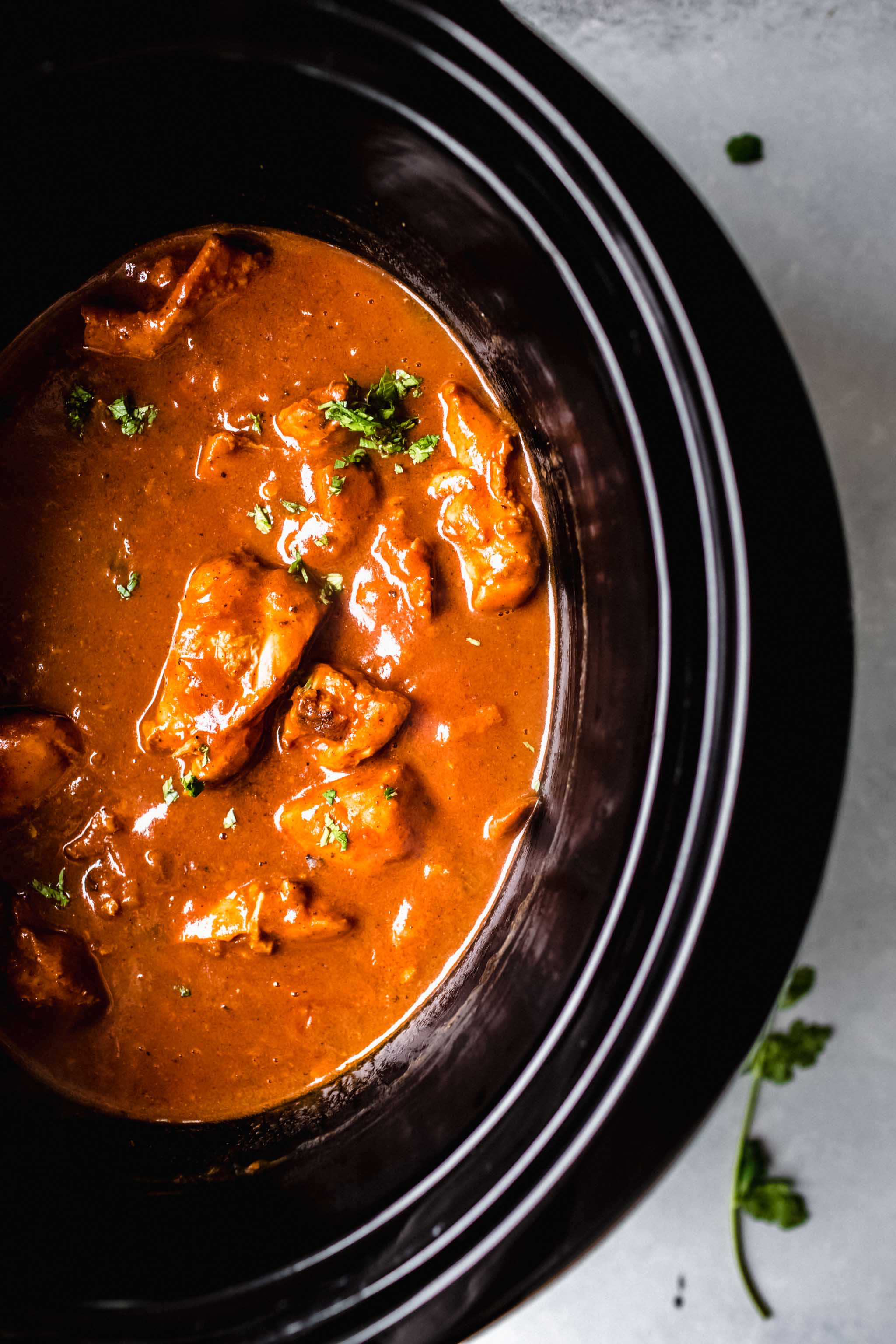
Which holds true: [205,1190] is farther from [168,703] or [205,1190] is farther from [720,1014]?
[720,1014]

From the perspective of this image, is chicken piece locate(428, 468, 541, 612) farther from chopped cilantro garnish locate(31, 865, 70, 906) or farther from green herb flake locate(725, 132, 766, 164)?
chopped cilantro garnish locate(31, 865, 70, 906)

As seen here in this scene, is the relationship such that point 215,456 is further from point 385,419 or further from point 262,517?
point 385,419

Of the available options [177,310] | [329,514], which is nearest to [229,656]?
[329,514]

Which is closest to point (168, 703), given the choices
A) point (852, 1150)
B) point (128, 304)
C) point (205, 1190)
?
point (128, 304)

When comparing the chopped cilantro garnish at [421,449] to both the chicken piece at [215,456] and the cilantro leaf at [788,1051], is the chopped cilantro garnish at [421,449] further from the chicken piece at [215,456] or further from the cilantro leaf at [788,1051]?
the cilantro leaf at [788,1051]

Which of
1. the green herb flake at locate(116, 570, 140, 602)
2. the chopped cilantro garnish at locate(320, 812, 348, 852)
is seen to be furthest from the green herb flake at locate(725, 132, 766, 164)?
the chopped cilantro garnish at locate(320, 812, 348, 852)

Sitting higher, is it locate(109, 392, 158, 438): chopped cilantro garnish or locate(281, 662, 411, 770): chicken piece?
locate(109, 392, 158, 438): chopped cilantro garnish
